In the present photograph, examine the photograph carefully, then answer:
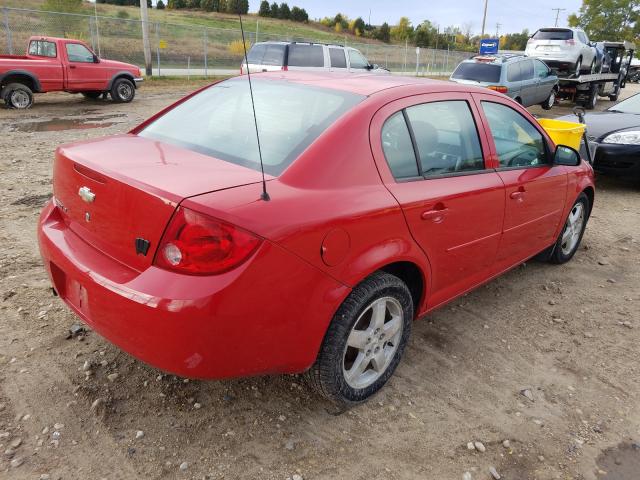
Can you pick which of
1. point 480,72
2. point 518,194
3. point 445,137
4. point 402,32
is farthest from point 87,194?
point 402,32

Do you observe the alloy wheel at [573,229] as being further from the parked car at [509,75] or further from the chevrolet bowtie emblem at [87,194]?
the parked car at [509,75]

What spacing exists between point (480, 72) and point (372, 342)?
474 inches

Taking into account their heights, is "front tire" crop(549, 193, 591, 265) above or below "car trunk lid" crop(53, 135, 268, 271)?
below

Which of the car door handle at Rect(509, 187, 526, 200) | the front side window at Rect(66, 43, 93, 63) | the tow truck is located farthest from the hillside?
the car door handle at Rect(509, 187, 526, 200)

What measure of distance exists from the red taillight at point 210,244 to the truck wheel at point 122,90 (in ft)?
44.6

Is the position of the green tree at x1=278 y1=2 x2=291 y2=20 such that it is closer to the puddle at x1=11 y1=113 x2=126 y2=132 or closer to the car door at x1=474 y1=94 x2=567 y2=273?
the puddle at x1=11 y1=113 x2=126 y2=132

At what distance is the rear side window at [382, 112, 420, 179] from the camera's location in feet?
8.51

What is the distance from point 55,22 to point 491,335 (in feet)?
80.0

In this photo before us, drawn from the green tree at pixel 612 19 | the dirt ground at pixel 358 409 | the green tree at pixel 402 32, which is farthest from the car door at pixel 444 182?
the green tree at pixel 402 32

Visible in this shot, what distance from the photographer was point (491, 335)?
3479 mm

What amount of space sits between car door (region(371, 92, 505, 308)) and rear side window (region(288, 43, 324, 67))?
1086 cm

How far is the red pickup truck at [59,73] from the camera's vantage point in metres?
11.9

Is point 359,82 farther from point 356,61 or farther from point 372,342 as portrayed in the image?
point 356,61

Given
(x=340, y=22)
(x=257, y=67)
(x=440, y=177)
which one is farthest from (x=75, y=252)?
(x=340, y=22)
